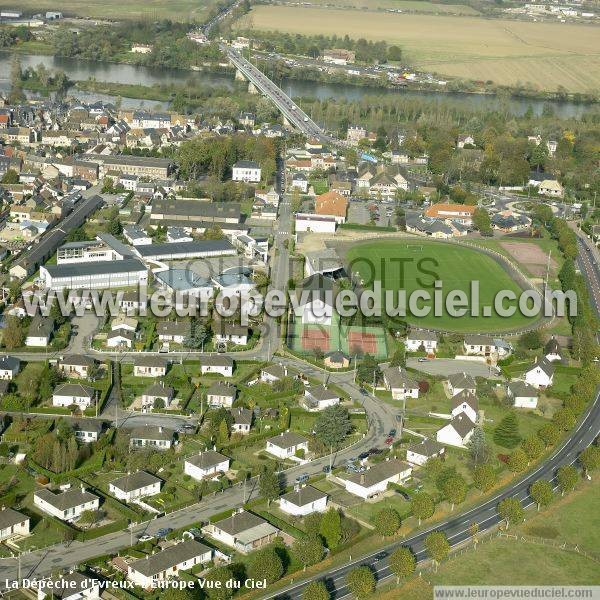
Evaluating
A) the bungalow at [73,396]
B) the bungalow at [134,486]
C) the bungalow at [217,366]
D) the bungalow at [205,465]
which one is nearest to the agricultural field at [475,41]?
the bungalow at [217,366]

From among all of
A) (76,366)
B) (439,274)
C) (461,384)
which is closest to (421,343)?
(461,384)

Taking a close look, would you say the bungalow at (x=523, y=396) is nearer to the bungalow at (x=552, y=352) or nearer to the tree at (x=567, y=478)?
the bungalow at (x=552, y=352)

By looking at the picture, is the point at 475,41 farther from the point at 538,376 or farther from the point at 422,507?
the point at 422,507

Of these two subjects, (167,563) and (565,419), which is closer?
(167,563)

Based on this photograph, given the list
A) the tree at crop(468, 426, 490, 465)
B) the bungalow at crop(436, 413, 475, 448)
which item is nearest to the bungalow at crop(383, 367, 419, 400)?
the bungalow at crop(436, 413, 475, 448)

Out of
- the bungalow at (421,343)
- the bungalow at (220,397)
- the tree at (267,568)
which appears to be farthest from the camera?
the bungalow at (421,343)

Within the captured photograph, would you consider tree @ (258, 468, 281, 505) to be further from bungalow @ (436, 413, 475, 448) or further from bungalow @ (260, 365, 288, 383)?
bungalow @ (260, 365, 288, 383)
